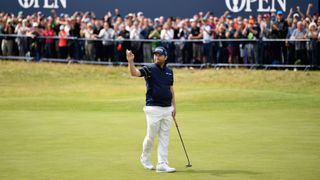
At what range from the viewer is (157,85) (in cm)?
1395

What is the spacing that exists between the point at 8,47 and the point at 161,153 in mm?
23942

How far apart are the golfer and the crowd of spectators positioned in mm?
16553

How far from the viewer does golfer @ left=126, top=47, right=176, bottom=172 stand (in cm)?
1384

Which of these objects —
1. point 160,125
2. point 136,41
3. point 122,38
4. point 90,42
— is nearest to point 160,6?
point 122,38

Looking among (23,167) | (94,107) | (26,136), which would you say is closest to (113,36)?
(94,107)

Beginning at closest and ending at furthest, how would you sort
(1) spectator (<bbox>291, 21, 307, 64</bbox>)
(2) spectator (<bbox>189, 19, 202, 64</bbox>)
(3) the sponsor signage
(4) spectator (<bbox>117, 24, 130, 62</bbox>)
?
(1) spectator (<bbox>291, 21, 307, 64</bbox>), (2) spectator (<bbox>189, 19, 202, 64</bbox>), (4) spectator (<bbox>117, 24, 130, 62</bbox>), (3) the sponsor signage

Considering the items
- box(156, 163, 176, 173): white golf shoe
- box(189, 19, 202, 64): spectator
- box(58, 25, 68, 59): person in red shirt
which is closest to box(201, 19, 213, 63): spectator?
box(189, 19, 202, 64): spectator

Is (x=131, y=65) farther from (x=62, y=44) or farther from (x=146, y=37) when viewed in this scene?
(x=62, y=44)

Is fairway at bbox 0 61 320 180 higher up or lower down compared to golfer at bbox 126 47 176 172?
lower down

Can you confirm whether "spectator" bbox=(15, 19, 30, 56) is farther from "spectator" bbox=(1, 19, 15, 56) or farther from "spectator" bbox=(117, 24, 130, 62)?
"spectator" bbox=(117, 24, 130, 62)

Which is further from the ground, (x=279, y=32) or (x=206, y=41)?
(x=279, y=32)

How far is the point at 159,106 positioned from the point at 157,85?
14.1 inches

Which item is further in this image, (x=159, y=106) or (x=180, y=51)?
(x=180, y=51)

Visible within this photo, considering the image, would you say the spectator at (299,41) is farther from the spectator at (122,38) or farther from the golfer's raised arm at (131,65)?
the golfer's raised arm at (131,65)
